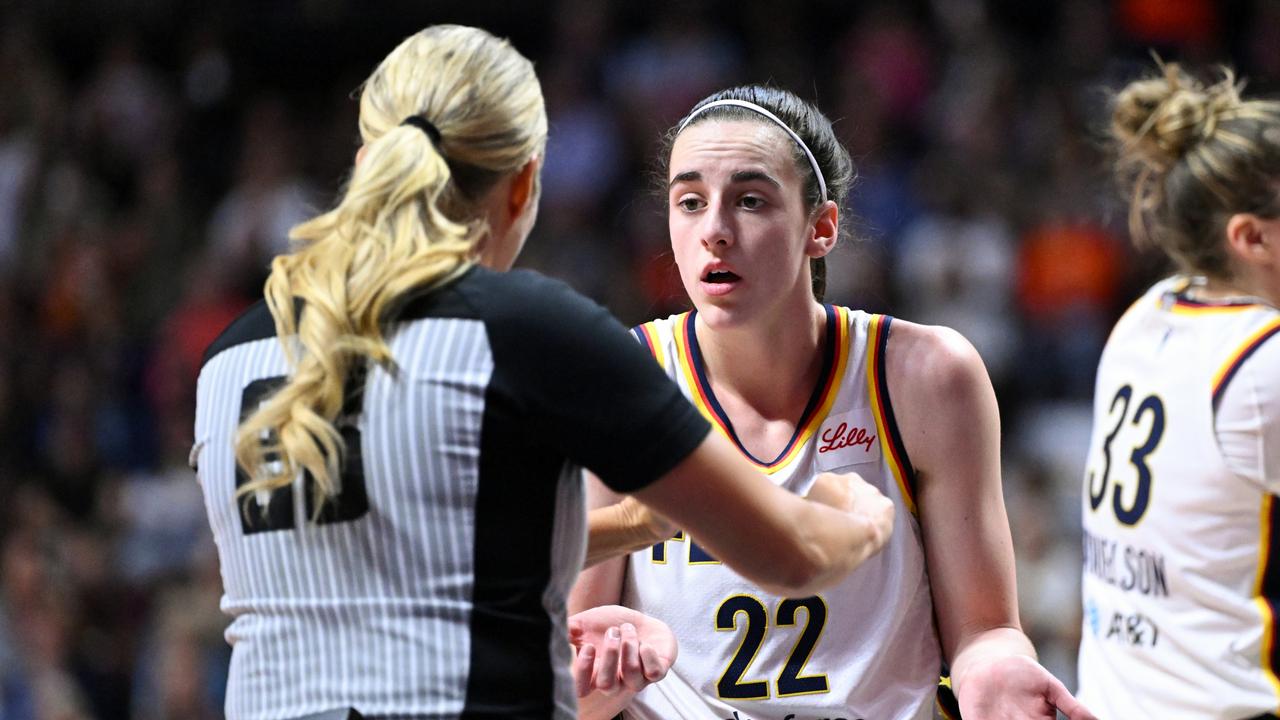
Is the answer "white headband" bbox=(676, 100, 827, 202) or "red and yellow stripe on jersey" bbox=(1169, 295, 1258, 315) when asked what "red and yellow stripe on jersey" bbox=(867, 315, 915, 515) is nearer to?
"white headband" bbox=(676, 100, 827, 202)

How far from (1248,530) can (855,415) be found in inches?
36.5

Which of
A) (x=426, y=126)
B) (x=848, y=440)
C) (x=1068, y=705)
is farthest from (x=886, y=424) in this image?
(x=426, y=126)

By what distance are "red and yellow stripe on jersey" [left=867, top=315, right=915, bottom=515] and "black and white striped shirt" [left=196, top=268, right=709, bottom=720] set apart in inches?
42.6

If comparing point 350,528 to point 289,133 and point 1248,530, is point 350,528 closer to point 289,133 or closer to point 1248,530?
point 1248,530

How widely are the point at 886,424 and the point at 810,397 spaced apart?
18 centimetres

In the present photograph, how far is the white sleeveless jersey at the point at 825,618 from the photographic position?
2.98 m

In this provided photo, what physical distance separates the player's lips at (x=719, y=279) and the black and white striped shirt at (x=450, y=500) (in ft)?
3.21

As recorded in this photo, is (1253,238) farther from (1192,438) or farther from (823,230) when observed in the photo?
(823,230)

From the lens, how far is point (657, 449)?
1.93 metres

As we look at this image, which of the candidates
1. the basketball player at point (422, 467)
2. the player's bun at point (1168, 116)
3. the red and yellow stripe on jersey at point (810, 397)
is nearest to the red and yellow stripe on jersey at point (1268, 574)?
the player's bun at point (1168, 116)

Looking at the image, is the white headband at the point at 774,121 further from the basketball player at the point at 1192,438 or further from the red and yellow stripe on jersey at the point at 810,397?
the basketball player at the point at 1192,438

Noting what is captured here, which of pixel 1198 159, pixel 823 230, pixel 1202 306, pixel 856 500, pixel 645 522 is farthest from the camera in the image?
pixel 1198 159

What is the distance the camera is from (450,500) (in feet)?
6.29

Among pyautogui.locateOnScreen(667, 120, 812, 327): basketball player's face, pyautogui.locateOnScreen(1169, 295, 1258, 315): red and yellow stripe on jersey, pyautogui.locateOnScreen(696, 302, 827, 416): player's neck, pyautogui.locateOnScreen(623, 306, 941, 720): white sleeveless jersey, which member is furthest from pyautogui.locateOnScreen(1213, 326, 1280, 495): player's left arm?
pyautogui.locateOnScreen(667, 120, 812, 327): basketball player's face
